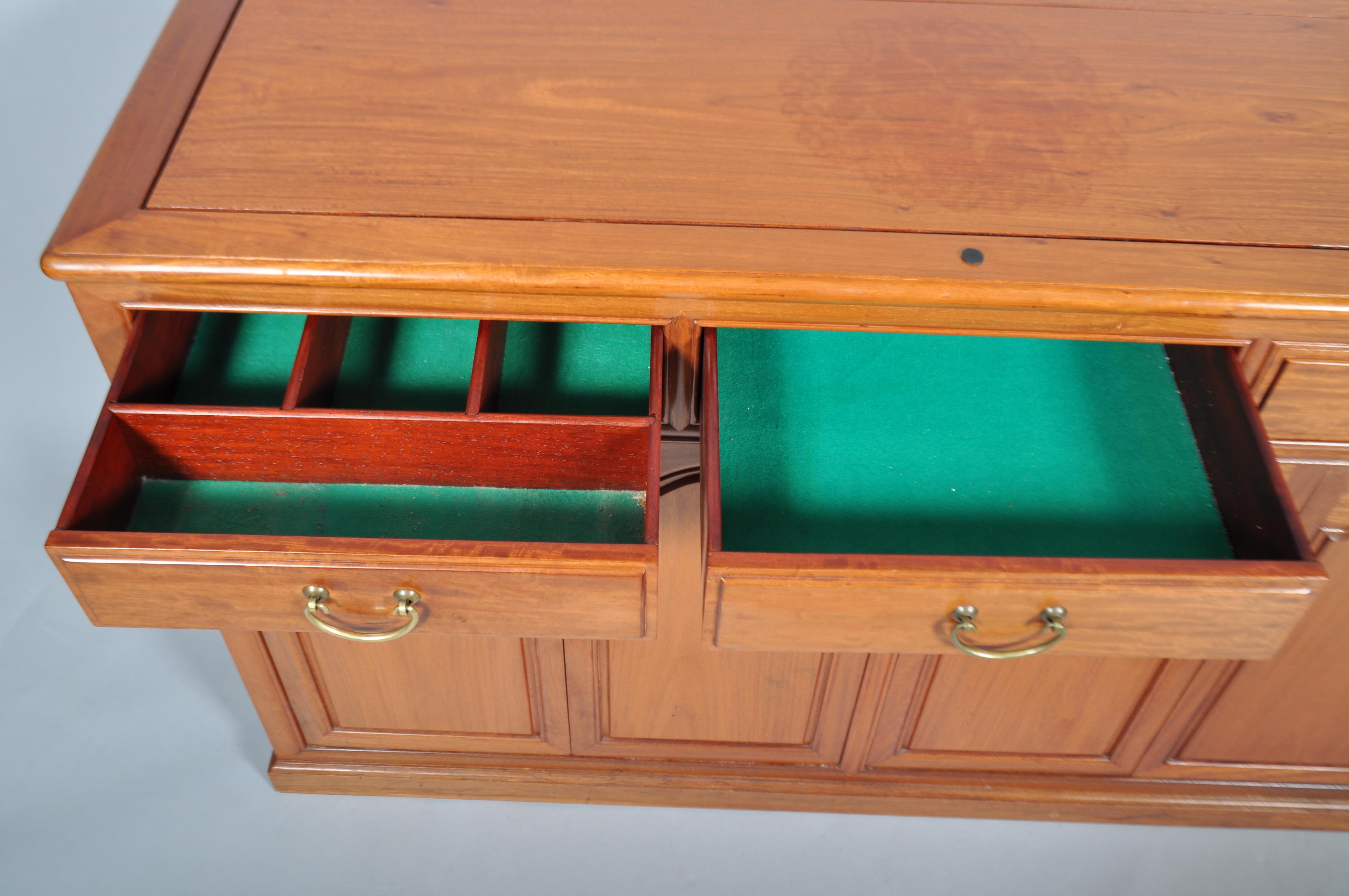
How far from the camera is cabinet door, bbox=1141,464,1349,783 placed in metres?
1.08

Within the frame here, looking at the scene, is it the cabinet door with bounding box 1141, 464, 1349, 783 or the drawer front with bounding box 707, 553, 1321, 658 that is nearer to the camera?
the drawer front with bounding box 707, 553, 1321, 658

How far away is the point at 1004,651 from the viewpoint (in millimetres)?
889

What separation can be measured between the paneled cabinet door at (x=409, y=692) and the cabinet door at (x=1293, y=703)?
0.78m

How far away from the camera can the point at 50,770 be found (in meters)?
1.39

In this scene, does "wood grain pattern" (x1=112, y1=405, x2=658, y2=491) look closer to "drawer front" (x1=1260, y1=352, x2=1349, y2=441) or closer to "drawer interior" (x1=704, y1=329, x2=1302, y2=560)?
"drawer interior" (x1=704, y1=329, x2=1302, y2=560)

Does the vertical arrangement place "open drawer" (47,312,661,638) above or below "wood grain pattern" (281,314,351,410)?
below

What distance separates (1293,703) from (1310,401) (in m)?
0.47

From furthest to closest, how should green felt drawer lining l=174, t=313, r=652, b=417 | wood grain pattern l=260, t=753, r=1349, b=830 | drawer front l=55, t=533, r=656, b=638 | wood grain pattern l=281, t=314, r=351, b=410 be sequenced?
wood grain pattern l=260, t=753, r=1349, b=830, green felt drawer lining l=174, t=313, r=652, b=417, wood grain pattern l=281, t=314, r=351, b=410, drawer front l=55, t=533, r=656, b=638

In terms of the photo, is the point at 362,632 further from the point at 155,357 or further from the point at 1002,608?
the point at 1002,608

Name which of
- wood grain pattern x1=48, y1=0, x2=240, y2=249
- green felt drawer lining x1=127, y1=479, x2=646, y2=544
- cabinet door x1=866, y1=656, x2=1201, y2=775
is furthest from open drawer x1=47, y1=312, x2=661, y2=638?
cabinet door x1=866, y1=656, x2=1201, y2=775

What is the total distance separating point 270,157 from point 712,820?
39.2 inches

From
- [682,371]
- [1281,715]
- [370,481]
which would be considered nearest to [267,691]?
[370,481]

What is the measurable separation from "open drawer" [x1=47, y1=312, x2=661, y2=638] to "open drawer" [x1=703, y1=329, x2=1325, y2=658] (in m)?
0.10

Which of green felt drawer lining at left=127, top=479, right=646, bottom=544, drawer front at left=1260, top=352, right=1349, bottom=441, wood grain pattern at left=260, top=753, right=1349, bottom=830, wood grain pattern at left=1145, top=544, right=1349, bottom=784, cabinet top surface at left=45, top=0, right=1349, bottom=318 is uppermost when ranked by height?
cabinet top surface at left=45, top=0, right=1349, bottom=318
